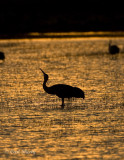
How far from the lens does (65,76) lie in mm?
26719

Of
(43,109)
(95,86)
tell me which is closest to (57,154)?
(43,109)

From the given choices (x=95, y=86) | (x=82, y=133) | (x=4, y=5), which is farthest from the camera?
(x=4, y=5)

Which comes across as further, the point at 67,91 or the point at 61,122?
the point at 67,91

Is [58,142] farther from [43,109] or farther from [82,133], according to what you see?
[43,109]

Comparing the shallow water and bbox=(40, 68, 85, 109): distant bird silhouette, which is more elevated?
bbox=(40, 68, 85, 109): distant bird silhouette

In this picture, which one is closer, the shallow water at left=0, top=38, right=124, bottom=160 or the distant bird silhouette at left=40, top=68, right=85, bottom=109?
the shallow water at left=0, top=38, right=124, bottom=160

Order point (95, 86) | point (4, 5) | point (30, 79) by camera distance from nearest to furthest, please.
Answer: point (95, 86)
point (30, 79)
point (4, 5)

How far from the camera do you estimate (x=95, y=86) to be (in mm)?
22406

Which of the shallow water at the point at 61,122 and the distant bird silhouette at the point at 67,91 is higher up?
the distant bird silhouette at the point at 67,91

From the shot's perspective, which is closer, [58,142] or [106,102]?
[58,142]

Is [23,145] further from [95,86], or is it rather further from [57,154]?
[95,86]

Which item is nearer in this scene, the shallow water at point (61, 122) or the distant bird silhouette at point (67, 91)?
the shallow water at point (61, 122)

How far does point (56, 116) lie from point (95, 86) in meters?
6.20

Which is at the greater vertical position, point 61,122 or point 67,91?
point 67,91
